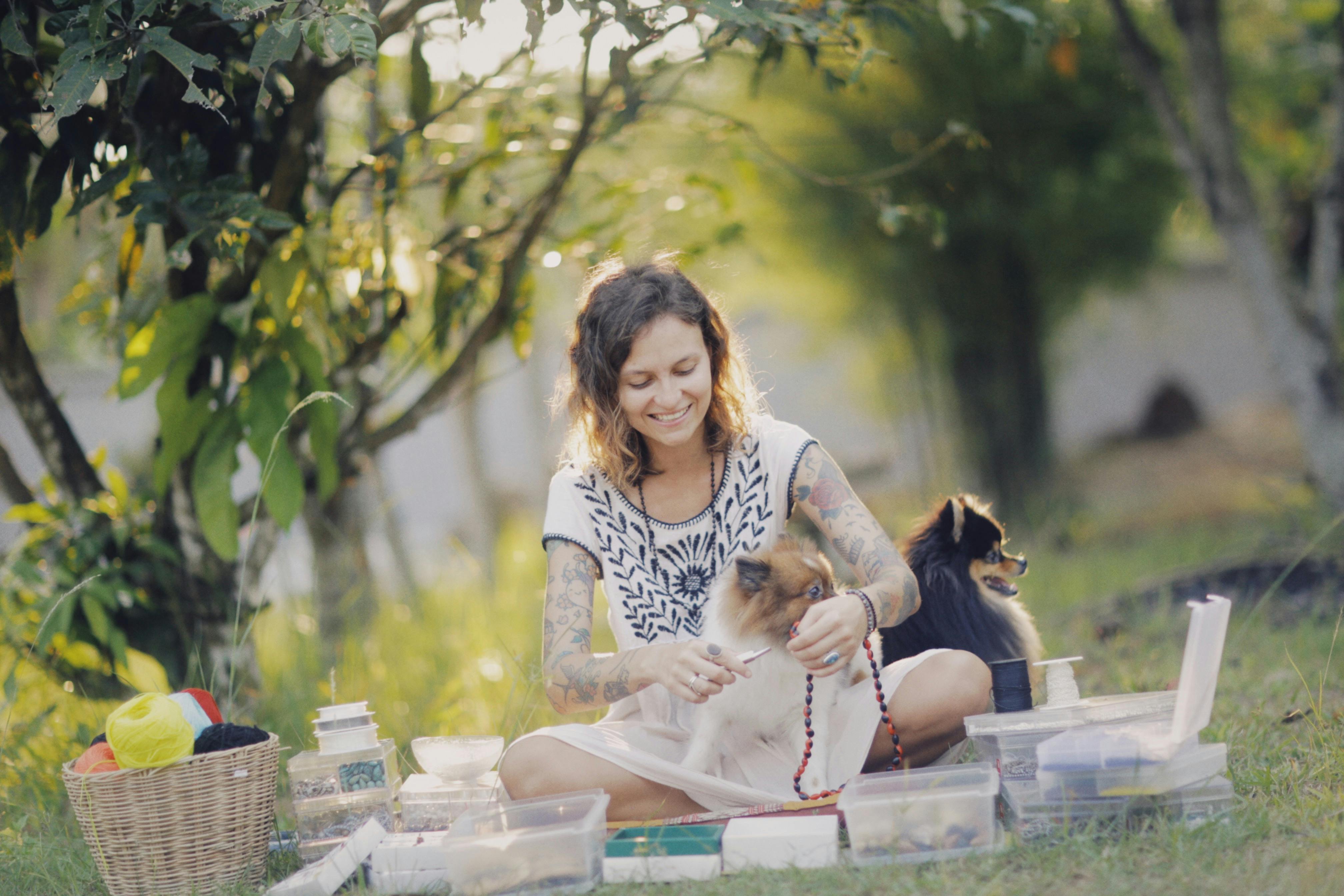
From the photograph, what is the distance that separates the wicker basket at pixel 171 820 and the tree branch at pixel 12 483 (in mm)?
1201

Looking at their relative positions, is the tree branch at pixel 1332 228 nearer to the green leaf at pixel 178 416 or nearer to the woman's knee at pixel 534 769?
the woman's knee at pixel 534 769

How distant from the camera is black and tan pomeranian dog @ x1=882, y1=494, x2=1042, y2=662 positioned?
2324mm

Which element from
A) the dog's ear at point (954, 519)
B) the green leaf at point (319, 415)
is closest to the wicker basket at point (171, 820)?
the green leaf at point (319, 415)

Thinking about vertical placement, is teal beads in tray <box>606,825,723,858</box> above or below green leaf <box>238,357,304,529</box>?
below

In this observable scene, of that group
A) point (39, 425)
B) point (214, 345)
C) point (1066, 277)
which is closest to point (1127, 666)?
point (214, 345)

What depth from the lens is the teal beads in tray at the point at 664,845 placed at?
1.74 m

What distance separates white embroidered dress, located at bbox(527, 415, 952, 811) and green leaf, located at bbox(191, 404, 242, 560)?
2.84 feet

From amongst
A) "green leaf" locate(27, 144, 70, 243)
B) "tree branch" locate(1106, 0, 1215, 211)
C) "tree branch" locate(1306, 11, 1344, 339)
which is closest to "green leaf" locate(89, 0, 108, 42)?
"green leaf" locate(27, 144, 70, 243)

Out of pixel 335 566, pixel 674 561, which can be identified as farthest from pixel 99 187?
pixel 335 566

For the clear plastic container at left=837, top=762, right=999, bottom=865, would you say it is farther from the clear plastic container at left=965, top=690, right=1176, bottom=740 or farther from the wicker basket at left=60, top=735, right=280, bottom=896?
the wicker basket at left=60, top=735, right=280, bottom=896

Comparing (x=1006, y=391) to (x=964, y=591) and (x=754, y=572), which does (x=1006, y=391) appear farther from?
(x=754, y=572)

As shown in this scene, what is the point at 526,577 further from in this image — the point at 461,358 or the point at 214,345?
the point at 214,345

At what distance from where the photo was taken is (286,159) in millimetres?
2520

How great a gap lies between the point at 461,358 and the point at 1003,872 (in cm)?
201
